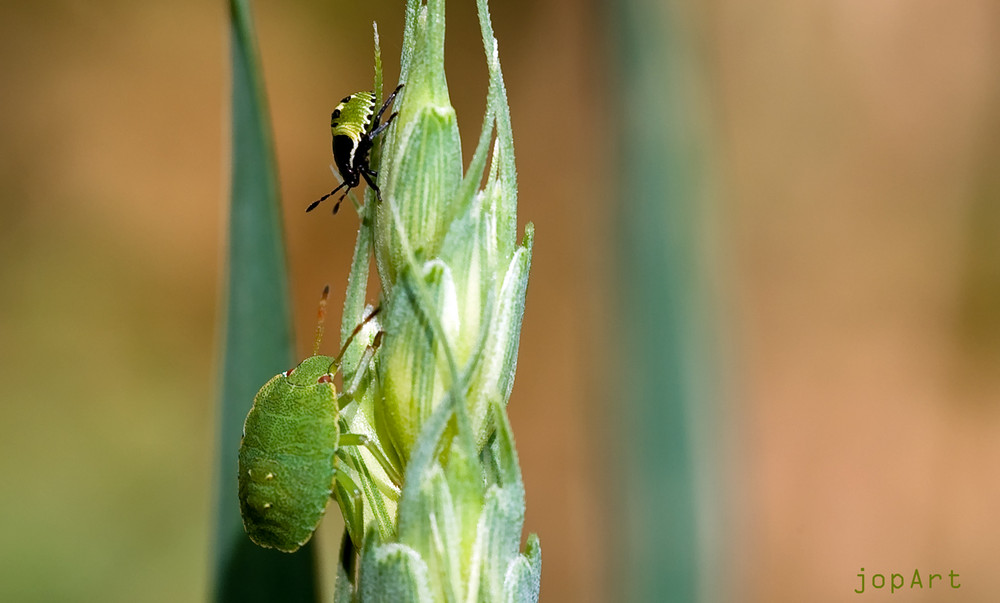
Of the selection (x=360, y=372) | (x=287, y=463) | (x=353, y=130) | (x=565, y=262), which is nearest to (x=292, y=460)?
(x=287, y=463)

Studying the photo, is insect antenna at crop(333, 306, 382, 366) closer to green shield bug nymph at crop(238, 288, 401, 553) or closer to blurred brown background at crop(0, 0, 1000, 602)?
green shield bug nymph at crop(238, 288, 401, 553)

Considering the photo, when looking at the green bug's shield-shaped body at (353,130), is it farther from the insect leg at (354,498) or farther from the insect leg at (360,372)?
the insect leg at (354,498)

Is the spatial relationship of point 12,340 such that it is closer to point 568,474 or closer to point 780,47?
point 568,474

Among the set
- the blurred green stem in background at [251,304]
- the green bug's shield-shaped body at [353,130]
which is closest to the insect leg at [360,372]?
the blurred green stem in background at [251,304]

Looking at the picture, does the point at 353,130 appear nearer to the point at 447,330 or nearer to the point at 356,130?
the point at 356,130

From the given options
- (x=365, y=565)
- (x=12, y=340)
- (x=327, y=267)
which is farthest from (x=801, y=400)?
(x=12, y=340)

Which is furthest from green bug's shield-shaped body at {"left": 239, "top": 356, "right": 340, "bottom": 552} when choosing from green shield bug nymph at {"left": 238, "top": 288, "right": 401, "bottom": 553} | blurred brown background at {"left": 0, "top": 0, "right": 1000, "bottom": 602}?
blurred brown background at {"left": 0, "top": 0, "right": 1000, "bottom": 602}
